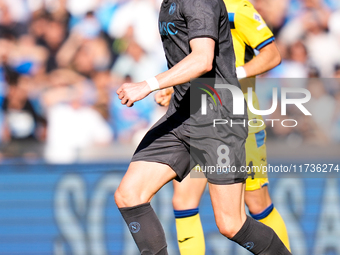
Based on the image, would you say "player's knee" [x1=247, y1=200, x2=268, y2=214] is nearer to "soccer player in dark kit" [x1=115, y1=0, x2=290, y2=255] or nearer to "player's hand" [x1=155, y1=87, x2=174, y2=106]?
"soccer player in dark kit" [x1=115, y1=0, x2=290, y2=255]

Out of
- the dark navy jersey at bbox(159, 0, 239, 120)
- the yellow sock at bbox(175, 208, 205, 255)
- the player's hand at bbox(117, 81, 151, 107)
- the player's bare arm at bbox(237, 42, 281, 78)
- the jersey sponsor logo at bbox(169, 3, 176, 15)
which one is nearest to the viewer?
the player's hand at bbox(117, 81, 151, 107)

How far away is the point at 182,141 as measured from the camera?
2766 mm

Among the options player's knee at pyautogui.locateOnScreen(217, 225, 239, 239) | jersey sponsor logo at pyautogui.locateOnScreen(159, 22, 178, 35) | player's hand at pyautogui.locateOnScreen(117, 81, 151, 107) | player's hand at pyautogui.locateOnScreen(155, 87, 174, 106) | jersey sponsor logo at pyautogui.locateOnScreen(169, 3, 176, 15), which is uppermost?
jersey sponsor logo at pyautogui.locateOnScreen(169, 3, 176, 15)

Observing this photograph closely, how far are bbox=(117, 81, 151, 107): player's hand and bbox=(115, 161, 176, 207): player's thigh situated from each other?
573 mm

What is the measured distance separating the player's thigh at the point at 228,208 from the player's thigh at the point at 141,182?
1.11ft

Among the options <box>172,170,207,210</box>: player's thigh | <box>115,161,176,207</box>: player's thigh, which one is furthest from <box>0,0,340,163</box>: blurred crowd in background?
<box>115,161,176,207</box>: player's thigh

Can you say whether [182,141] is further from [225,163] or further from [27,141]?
[27,141]

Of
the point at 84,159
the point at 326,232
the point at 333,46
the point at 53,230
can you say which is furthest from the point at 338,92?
the point at 53,230

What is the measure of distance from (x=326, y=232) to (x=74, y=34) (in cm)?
371

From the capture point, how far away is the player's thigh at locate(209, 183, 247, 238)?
8.45 ft

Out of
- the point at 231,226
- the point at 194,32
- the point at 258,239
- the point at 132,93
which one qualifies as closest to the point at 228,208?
the point at 231,226

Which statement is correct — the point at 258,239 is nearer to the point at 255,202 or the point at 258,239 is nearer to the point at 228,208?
the point at 228,208

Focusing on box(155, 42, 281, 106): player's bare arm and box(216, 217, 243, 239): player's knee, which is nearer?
box(216, 217, 243, 239): player's knee

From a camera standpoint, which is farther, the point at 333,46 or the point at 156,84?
the point at 333,46
